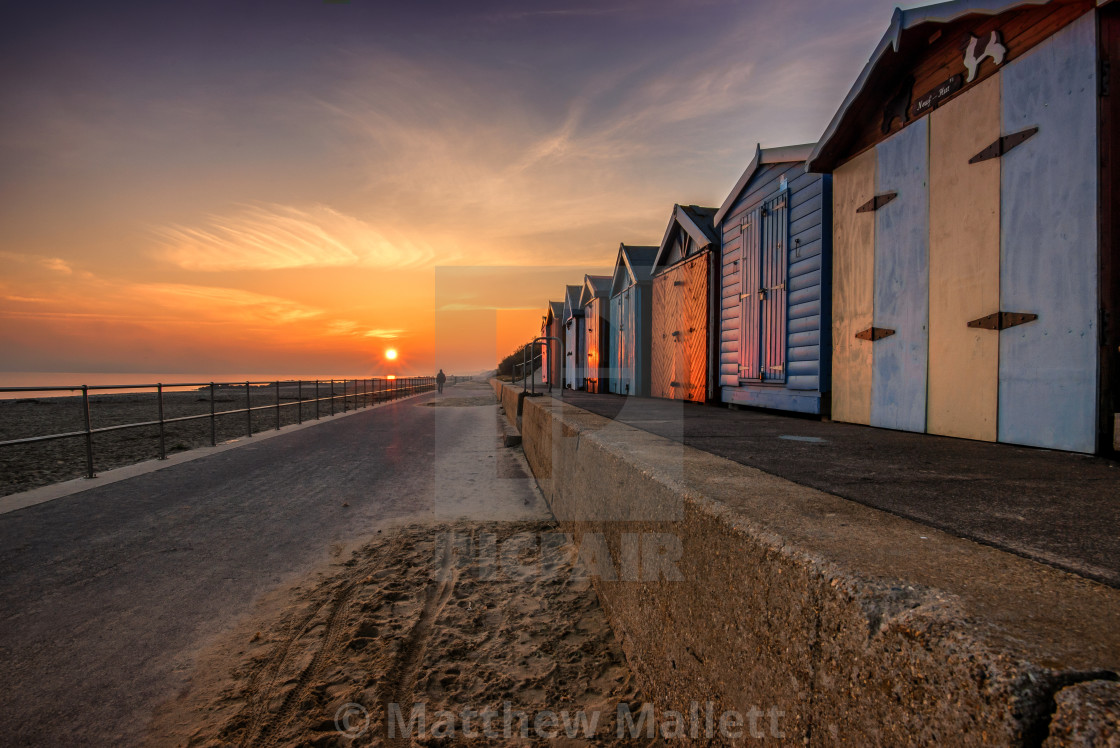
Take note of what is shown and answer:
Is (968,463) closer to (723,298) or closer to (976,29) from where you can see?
(976,29)

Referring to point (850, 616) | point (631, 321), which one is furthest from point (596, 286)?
point (850, 616)

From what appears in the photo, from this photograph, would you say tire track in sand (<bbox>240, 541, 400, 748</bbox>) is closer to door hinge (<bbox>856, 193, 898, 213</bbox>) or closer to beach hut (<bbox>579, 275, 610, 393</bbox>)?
door hinge (<bbox>856, 193, 898, 213</bbox>)

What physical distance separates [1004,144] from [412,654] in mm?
5280

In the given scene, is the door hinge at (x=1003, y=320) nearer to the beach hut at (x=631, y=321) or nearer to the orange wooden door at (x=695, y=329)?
the orange wooden door at (x=695, y=329)

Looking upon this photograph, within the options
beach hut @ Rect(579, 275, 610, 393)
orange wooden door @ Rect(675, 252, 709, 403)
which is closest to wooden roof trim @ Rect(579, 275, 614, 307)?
beach hut @ Rect(579, 275, 610, 393)

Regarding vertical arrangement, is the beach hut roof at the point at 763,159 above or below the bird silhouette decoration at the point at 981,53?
above

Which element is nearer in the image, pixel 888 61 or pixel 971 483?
pixel 971 483

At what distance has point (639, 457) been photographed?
2471 millimetres

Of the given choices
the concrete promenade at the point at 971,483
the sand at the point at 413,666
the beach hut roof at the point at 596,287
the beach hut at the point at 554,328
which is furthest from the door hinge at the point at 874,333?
the beach hut at the point at 554,328

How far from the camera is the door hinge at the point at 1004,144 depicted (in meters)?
3.68

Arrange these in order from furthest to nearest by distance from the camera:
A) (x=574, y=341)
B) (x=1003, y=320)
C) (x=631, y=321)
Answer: (x=574, y=341)
(x=631, y=321)
(x=1003, y=320)

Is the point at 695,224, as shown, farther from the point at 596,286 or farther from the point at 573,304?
the point at 573,304

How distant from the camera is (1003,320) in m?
3.80

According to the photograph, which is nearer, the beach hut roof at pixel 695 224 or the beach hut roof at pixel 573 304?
the beach hut roof at pixel 695 224
